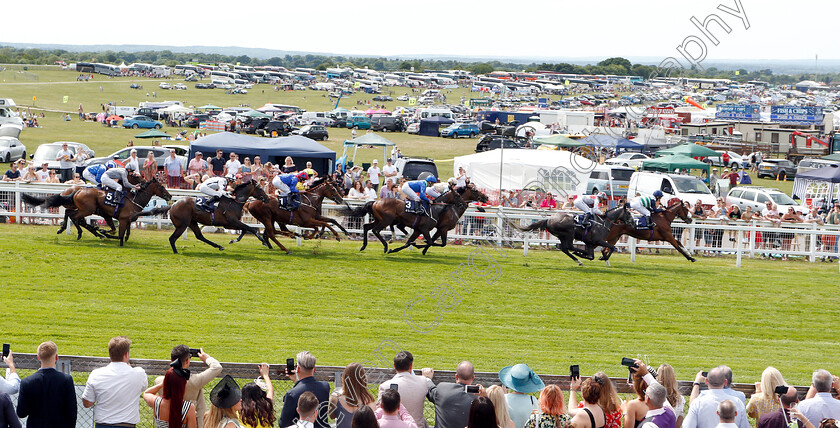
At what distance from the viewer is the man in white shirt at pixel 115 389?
17.6 ft

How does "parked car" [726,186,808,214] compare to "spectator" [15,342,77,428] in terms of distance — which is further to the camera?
"parked car" [726,186,808,214]

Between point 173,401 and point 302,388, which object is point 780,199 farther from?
point 173,401

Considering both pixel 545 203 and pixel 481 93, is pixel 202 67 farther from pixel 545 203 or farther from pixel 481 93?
pixel 545 203

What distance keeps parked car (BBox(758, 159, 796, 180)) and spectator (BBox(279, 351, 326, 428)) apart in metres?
34.7

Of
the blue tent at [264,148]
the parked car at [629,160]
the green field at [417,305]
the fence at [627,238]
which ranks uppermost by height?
the blue tent at [264,148]

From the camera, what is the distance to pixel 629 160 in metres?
33.9

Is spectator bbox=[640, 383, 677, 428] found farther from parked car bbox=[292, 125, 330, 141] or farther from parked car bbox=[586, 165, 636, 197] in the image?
parked car bbox=[292, 125, 330, 141]

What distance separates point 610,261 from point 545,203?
2870mm

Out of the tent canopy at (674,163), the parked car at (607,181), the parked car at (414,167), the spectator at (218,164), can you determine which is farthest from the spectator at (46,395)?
the tent canopy at (674,163)

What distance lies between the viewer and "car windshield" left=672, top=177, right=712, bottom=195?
76.7 feet

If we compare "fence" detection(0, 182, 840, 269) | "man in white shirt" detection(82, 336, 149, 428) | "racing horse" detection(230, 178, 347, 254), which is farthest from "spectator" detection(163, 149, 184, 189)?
"man in white shirt" detection(82, 336, 149, 428)

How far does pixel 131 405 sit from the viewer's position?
5461mm

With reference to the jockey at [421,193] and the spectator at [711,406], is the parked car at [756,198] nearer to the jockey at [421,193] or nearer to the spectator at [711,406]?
the jockey at [421,193]

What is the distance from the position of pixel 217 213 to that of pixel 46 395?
979 centimetres
